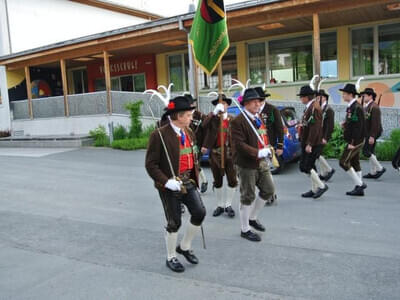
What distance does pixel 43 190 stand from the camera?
8828 mm

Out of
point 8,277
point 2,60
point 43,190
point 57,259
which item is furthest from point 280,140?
point 2,60

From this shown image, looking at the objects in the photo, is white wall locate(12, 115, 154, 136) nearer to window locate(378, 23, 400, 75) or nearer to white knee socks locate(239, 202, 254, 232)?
window locate(378, 23, 400, 75)

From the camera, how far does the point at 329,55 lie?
15391mm

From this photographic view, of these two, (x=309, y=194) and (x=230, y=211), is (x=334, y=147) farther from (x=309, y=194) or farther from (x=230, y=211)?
(x=230, y=211)

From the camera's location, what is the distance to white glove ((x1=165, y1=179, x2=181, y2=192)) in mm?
4055

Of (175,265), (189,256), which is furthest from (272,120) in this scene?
(175,265)

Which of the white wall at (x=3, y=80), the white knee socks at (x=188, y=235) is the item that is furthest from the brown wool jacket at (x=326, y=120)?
the white wall at (x=3, y=80)

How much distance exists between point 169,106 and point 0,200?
17.7 ft

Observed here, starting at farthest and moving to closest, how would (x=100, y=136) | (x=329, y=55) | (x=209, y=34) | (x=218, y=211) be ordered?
(x=100, y=136), (x=329, y=55), (x=218, y=211), (x=209, y=34)

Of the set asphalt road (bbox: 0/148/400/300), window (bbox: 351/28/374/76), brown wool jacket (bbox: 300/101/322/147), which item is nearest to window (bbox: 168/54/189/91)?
window (bbox: 351/28/374/76)

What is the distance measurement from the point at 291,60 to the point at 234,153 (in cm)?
1182

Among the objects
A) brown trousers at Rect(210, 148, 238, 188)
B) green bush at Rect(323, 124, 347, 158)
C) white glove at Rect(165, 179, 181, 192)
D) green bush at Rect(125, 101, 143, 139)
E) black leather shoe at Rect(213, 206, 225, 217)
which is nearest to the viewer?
white glove at Rect(165, 179, 181, 192)

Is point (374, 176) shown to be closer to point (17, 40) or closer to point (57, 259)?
point (57, 259)

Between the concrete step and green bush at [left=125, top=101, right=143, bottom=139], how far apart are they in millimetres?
2165
